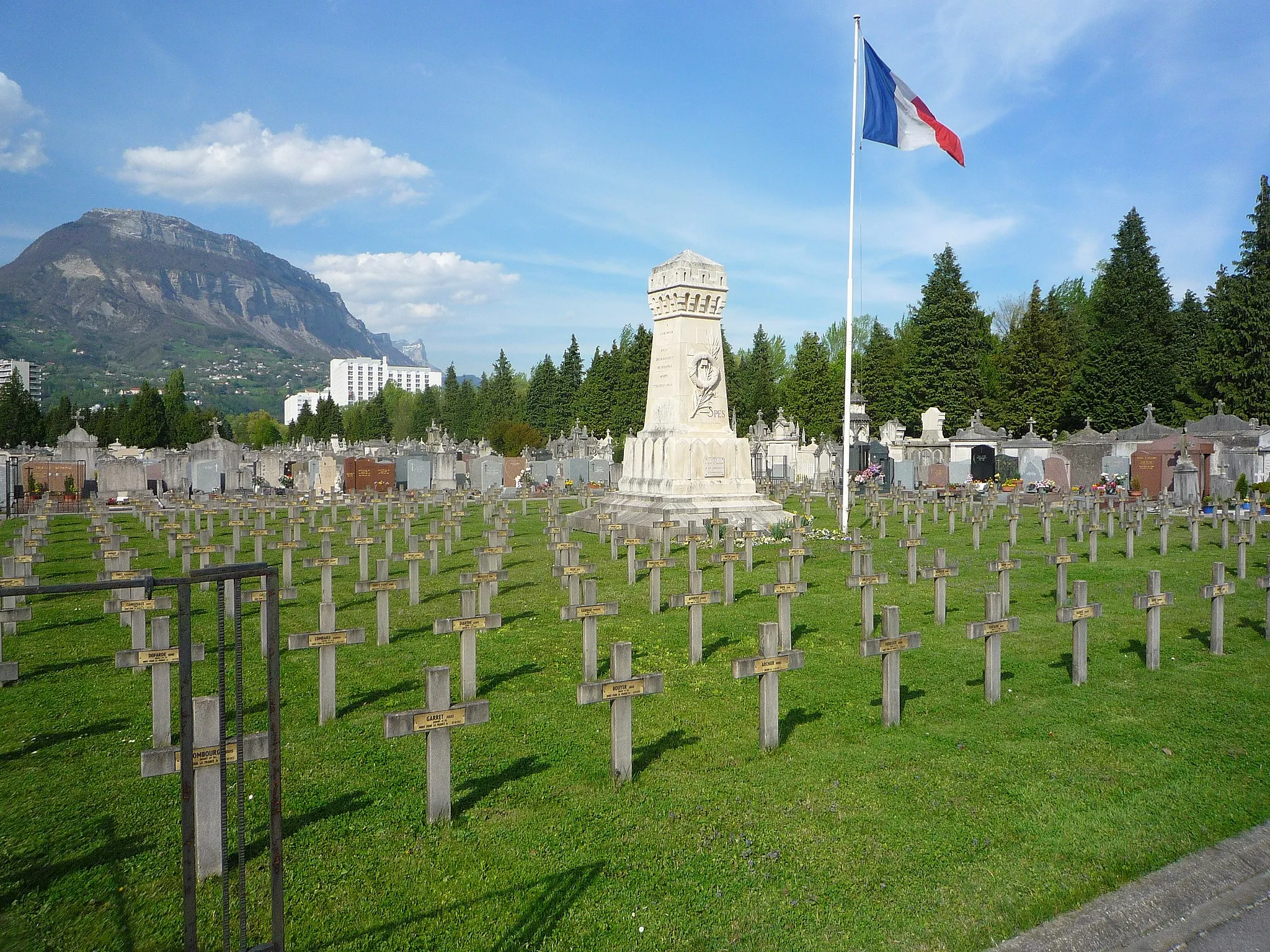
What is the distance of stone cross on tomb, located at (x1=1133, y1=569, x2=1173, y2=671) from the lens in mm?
8609

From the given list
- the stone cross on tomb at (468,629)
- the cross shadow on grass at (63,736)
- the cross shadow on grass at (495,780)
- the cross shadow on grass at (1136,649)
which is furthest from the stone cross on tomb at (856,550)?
the cross shadow on grass at (63,736)

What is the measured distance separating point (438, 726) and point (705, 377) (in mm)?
17100

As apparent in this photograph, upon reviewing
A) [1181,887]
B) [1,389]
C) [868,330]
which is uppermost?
[868,330]

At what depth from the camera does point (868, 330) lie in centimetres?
8575

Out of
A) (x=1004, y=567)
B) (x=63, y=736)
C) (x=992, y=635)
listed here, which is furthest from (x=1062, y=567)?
(x=63, y=736)

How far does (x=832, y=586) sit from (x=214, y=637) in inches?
349

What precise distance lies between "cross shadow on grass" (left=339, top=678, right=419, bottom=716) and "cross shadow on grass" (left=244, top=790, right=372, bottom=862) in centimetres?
186

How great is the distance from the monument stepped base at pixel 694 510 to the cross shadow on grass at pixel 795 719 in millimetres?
12038

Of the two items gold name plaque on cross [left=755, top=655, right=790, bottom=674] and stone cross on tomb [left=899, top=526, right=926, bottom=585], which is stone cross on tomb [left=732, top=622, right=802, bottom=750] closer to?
gold name plaque on cross [left=755, top=655, right=790, bottom=674]

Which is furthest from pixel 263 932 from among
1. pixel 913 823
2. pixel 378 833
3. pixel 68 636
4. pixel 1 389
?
pixel 1 389

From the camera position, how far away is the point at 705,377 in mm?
21391

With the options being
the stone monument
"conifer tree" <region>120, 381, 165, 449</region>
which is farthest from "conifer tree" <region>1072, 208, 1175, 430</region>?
"conifer tree" <region>120, 381, 165, 449</region>

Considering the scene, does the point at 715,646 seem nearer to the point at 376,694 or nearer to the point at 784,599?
the point at 784,599

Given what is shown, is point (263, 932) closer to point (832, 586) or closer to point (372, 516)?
point (832, 586)
